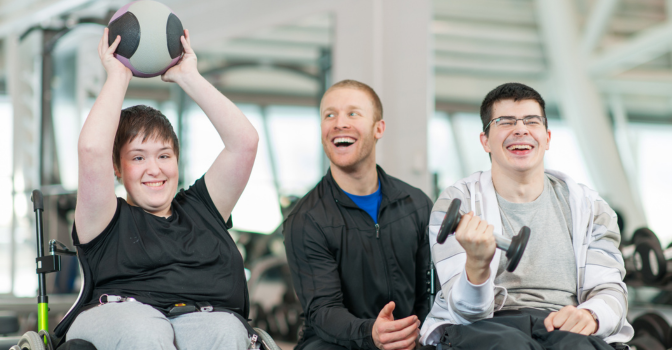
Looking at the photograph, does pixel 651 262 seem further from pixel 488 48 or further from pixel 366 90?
pixel 488 48

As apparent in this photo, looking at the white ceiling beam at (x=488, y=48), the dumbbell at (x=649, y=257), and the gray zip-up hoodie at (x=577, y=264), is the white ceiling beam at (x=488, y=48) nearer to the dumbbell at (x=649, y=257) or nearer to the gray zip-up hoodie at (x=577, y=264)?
the dumbbell at (x=649, y=257)

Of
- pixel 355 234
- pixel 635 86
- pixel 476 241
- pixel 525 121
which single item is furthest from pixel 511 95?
pixel 635 86

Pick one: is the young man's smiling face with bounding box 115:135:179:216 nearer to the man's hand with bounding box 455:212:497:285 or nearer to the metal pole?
the metal pole

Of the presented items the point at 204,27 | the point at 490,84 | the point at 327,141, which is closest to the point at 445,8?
the point at 490,84

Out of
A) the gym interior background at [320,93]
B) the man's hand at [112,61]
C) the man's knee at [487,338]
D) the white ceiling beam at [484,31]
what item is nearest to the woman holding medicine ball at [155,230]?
the man's hand at [112,61]

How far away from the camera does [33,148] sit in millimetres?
6625

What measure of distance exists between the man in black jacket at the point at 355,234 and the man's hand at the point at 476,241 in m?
0.59

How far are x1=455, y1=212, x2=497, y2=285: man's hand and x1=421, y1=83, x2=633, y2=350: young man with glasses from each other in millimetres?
15

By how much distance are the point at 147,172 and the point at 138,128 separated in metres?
0.13

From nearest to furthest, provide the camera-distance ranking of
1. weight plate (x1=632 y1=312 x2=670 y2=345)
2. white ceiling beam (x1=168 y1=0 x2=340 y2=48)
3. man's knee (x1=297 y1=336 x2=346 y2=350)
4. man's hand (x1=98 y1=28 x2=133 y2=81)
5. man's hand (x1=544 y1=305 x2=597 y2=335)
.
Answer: man's hand (x1=544 y1=305 x2=597 y2=335) → man's hand (x1=98 y1=28 x2=133 y2=81) → man's knee (x1=297 y1=336 x2=346 y2=350) → weight plate (x1=632 y1=312 x2=670 y2=345) → white ceiling beam (x1=168 y1=0 x2=340 y2=48)

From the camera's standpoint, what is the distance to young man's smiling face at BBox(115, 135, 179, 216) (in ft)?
5.70

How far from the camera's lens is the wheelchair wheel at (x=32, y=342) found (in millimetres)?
1482

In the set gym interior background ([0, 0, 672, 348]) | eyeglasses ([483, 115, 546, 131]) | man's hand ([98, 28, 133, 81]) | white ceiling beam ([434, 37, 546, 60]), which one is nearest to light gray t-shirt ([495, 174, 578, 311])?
eyeglasses ([483, 115, 546, 131])

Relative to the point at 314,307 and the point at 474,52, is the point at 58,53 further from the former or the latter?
the point at 314,307
